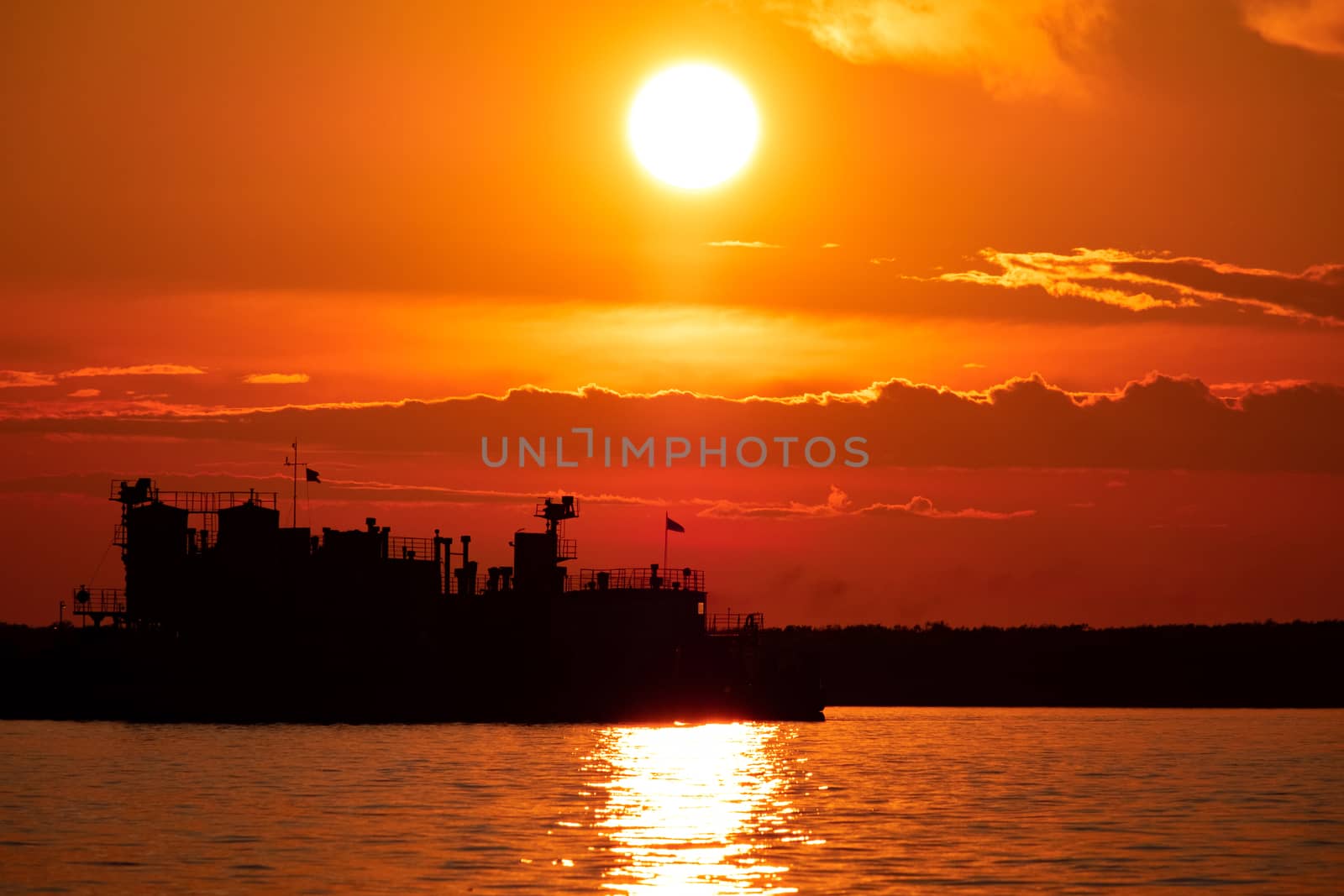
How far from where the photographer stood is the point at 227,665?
12444 cm

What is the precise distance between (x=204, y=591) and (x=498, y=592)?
20.5m

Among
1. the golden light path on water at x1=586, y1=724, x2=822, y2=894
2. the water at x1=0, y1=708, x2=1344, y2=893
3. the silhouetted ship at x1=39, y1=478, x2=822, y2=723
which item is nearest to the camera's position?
the golden light path on water at x1=586, y1=724, x2=822, y2=894

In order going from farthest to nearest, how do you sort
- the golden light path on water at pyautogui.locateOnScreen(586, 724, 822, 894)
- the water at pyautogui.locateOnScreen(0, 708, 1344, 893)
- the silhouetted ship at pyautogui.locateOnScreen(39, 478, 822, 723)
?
the silhouetted ship at pyautogui.locateOnScreen(39, 478, 822, 723) < the water at pyautogui.locateOnScreen(0, 708, 1344, 893) < the golden light path on water at pyautogui.locateOnScreen(586, 724, 822, 894)

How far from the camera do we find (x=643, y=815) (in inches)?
2510

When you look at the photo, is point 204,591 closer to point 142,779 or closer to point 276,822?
point 142,779

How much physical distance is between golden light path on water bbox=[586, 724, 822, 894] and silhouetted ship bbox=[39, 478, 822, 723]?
22211mm

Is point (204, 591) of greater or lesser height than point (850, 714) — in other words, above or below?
above

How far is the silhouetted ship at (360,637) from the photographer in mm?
123062

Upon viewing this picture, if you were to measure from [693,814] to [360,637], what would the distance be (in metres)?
66.1

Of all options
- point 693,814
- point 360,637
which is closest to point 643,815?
point 693,814

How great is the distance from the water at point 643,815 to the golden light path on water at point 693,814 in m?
0.18

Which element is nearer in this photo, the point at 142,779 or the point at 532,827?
the point at 532,827

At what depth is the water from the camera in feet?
158

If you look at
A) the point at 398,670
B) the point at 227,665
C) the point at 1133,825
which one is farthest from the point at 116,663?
the point at 1133,825
